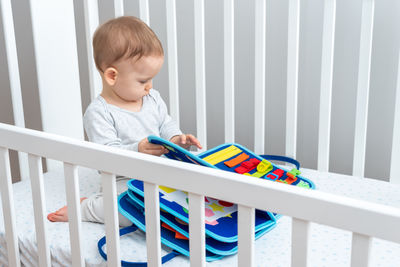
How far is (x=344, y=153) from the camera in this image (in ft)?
4.65

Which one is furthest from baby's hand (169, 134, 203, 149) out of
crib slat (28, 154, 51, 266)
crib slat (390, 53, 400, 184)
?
crib slat (390, 53, 400, 184)

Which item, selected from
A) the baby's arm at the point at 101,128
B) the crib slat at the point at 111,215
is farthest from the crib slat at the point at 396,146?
the crib slat at the point at 111,215

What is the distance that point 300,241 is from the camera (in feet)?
1.69

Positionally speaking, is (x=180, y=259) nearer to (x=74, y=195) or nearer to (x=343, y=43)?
(x=74, y=195)

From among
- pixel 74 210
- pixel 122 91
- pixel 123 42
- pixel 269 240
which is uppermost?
pixel 123 42

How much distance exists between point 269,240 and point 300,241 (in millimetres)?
302

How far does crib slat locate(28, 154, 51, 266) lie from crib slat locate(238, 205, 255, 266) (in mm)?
327

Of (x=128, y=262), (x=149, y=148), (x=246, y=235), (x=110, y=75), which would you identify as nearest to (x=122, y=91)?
(x=110, y=75)

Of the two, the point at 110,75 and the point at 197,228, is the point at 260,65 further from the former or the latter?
the point at 197,228

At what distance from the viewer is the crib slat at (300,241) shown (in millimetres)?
510

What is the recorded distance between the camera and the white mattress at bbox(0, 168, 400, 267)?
75 cm

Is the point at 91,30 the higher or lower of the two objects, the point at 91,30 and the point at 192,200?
the higher

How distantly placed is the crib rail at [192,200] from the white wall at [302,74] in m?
0.88

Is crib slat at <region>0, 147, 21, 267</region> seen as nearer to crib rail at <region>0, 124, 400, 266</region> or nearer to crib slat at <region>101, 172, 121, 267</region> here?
crib rail at <region>0, 124, 400, 266</region>
